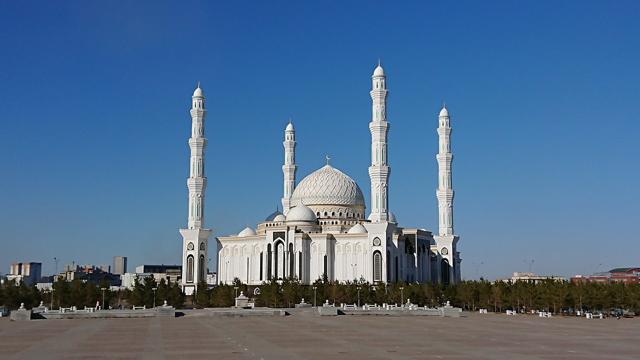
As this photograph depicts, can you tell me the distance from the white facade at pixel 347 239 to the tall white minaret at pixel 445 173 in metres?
0.11

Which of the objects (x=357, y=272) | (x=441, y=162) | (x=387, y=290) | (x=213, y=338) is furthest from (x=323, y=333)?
(x=441, y=162)

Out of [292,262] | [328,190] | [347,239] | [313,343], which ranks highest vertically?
[328,190]

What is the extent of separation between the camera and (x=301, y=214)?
88.6 metres

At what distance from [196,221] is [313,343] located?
5905cm

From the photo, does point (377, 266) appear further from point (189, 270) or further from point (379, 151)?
point (189, 270)

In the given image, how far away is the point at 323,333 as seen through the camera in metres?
37.0

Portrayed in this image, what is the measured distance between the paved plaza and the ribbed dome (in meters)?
51.4

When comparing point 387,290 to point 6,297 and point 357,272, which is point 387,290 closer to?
point 357,272

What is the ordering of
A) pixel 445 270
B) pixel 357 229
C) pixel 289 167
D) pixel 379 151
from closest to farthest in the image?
pixel 379 151 < pixel 357 229 < pixel 445 270 < pixel 289 167

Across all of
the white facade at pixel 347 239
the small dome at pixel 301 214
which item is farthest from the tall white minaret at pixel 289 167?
the small dome at pixel 301 214

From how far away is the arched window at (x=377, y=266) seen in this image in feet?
270

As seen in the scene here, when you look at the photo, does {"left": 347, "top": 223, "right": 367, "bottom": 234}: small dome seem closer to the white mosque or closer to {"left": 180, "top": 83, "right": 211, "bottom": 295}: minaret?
the white mosque

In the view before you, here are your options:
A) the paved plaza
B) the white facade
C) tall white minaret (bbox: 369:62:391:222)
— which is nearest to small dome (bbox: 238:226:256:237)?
the white facade

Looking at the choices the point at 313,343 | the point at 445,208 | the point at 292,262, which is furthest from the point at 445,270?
the point at 313,343
